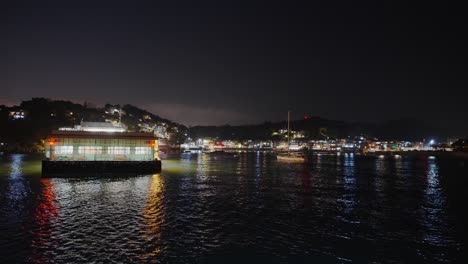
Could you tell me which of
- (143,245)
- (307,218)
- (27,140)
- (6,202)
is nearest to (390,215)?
(307,218)

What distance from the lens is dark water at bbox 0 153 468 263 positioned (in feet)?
57.1

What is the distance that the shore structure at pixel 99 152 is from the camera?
172 ft

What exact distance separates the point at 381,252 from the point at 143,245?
12.0m

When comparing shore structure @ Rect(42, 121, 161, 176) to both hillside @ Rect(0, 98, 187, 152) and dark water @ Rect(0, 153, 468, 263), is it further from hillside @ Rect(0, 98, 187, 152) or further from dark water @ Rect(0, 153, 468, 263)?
hillside @ Rect(0, 98, 187, 152)

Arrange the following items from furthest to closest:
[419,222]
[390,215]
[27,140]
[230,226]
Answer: [27,140]
[390,215]
[419,222]
[230,226]

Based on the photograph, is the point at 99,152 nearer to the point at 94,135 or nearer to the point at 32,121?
the point at 94,135

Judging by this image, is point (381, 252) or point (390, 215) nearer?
point (381, 252)

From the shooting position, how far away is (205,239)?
65.0 ft

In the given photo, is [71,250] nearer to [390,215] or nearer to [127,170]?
[390,215]

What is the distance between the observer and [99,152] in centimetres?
5566

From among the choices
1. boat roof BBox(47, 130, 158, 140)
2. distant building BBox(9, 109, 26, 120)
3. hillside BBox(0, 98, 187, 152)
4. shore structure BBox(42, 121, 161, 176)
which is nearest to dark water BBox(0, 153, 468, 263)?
shore structure BBox(42, 121, 161, 176)

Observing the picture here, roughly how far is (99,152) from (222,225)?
38.1 m

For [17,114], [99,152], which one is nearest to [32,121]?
[17,114]

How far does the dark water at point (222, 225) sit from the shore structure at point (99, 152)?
12.1 meters
